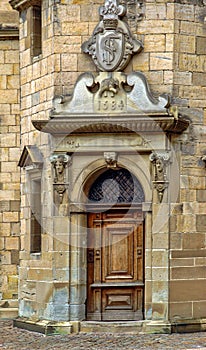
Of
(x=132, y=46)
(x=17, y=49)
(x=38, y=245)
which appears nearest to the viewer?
(x=132, y=46)

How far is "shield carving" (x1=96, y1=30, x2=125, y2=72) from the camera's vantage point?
51.9 ft

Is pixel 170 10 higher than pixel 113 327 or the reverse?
higher

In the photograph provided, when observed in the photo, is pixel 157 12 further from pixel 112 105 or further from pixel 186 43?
pixel 112 105

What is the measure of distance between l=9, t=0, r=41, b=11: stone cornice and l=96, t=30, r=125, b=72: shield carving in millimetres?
1691

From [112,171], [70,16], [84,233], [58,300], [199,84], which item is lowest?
[58,300]

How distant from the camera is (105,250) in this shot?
53.2 ft

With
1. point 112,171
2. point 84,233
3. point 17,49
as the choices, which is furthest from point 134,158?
point 17,49

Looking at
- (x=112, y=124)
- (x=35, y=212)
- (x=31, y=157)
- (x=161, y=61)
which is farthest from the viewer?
(x=35, y=212)

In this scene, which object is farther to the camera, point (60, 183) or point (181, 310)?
point (60, 183)

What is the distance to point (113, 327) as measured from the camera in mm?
15789

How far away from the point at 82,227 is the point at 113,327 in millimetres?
1747

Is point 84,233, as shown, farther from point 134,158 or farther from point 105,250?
point 134,158

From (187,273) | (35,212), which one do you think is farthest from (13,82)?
(187,273)

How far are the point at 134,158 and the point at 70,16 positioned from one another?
264 centimetres
